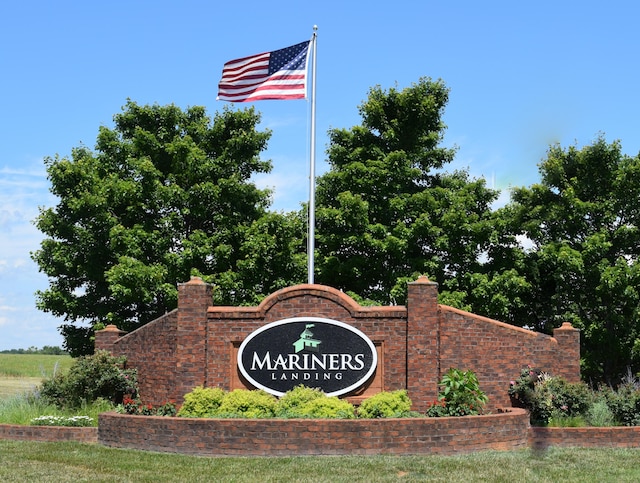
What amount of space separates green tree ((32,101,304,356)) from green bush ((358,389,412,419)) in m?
12.1

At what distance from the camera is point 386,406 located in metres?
17.1

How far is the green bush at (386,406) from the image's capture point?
17031 mm

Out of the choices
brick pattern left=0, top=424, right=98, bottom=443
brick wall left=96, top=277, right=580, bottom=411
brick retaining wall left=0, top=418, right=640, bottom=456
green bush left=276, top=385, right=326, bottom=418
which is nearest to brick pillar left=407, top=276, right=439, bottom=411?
brick wall left=96, top=277, right=580, bottom=411

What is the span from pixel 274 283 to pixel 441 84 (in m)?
10.9

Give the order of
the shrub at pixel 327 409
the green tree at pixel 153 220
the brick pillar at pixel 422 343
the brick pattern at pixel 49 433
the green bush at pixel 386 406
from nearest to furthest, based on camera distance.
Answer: the shrub at pixel 327 409 < the brick pattern at pixel 49 433 < the green bush at pixel 386 406 < the brick pillar at pixel 422 343 < the green tree at pixel 153 220

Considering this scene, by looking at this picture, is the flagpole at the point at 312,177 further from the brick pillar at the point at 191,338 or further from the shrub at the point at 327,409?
the shrub at the point at 327,409

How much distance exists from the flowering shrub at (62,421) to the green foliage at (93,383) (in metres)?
2.22

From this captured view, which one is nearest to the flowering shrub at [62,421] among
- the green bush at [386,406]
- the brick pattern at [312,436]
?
the brick pattern at [312,436]

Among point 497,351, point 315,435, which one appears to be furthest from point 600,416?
point 315,435

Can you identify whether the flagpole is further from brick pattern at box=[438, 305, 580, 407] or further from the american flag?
brick pattern at box=[438, 305, 580, 407]

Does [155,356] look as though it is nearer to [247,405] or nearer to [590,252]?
[247,405]

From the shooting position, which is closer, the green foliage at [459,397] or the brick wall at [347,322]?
the green foliage at [459,397]

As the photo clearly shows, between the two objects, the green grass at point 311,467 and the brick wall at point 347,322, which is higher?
the brick wall at point 347,322

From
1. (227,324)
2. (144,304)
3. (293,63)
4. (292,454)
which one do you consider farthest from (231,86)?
(144,304)
